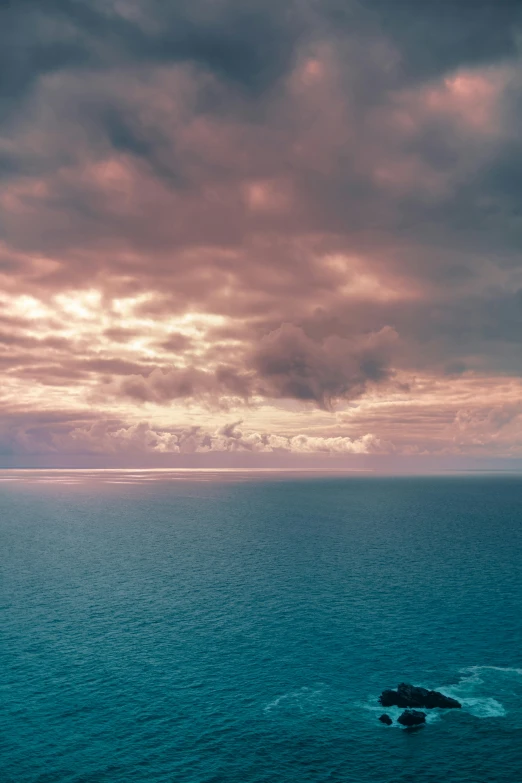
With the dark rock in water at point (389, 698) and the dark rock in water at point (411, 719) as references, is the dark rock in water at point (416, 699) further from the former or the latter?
the dark rock in water at point (411, 719)

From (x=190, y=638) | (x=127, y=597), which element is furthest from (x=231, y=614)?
(x=127, y=597)

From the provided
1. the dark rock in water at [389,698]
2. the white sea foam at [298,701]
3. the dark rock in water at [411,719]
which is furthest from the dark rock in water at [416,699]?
the white sea foam at [298,701]

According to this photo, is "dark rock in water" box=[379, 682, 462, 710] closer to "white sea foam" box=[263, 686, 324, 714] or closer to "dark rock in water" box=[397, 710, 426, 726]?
"dark rock in water" box=[397, 710, 426, 726]

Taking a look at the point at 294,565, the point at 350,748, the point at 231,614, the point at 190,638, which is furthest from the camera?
the point at 294,565

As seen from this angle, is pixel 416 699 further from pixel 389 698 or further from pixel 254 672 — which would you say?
pixel 254 672

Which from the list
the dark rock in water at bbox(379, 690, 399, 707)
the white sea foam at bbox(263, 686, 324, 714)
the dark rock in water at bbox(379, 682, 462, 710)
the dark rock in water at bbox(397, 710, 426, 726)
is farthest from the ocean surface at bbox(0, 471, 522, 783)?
the dark rock in water at bbox(379, 690, 399, 707)

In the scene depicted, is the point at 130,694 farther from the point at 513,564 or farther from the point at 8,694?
the point at 513,564

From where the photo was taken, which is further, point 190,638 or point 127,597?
point 127,597

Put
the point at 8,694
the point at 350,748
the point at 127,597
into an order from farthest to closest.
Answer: the point at 127,597, the point at 8,694, the point at 350,748

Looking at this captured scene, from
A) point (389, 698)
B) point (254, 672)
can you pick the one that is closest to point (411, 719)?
point (389, 698)
